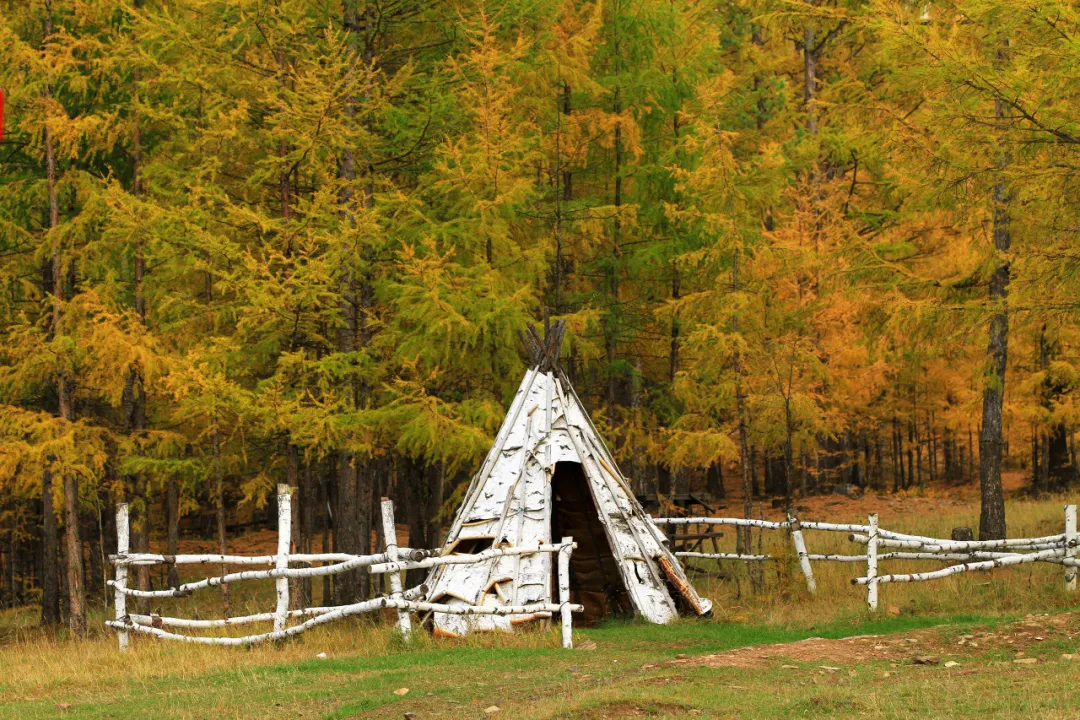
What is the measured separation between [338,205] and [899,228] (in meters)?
15.6

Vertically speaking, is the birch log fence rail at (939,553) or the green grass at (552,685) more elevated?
the birch log fence rail at (939,553)

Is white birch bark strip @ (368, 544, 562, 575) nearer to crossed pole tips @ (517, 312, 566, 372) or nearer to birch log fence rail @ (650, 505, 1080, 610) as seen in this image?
crossed pole tips @ (517, 312, 566, 372)

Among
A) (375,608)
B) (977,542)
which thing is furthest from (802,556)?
(375,608)

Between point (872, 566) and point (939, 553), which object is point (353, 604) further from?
point (939, 553)

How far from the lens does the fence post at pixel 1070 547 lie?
43.4ft

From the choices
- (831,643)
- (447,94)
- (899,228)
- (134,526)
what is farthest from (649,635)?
(899,228)

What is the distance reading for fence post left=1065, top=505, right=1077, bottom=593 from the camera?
13.2 metres

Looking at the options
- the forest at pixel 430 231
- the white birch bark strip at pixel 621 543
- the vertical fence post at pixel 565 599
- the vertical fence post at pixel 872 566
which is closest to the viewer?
the vertical fence post at pixel 565 599

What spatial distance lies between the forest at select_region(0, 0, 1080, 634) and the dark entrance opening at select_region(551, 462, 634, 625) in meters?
1.44

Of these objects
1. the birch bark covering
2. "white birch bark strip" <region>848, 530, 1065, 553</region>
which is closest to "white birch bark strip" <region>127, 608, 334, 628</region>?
the birch bark covering

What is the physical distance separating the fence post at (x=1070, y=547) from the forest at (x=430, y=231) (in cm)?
248

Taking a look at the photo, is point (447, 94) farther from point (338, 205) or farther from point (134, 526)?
point (134, 526)

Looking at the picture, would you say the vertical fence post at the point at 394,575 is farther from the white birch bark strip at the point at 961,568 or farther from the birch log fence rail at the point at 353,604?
the white birch bark strip at the point at 961,568

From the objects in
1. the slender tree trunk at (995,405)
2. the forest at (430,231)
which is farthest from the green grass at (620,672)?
the forest at (430,231)
